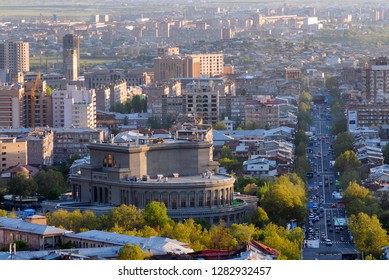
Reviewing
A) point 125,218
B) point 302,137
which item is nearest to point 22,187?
point 125,218

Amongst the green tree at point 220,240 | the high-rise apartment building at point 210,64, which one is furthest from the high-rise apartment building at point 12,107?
the high-rise apartment building at point 210,64

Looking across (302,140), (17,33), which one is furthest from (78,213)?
(17,33)

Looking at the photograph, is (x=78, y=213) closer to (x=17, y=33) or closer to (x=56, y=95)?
(x=56, y=95)

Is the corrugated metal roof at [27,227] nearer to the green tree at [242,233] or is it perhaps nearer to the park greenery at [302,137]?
the green tree at [242,233]

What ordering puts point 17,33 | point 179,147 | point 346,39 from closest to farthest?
point 179,147 → point 17,33 → point 346,39

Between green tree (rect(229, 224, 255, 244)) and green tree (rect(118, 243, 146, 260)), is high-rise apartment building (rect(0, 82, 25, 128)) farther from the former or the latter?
green tree (rect(118, 243, 146, 260))
